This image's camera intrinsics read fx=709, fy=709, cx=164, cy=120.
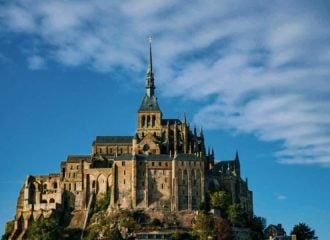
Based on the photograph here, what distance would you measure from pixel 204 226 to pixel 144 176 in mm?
15718

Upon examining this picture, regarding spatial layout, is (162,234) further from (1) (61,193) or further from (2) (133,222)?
(1) (61,193)

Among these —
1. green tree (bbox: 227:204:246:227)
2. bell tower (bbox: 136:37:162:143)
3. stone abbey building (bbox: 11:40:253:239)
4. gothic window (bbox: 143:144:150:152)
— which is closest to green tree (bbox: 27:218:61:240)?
stone abbey building (bbox: 11:40:253:239)

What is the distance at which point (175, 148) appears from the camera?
421ft

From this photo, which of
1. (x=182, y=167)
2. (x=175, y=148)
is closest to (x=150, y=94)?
(x=175, y=148)

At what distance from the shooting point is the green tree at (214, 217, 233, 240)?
10966 centimetres

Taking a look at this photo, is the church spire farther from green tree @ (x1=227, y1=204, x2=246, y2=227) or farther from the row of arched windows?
green tree @ (x1=227, y1=204, x2=246, y2=227)

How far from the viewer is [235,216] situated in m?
115

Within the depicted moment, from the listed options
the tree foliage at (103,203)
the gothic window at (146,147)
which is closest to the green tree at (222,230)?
the tree foliage at (103,203)

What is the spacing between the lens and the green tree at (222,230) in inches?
4317

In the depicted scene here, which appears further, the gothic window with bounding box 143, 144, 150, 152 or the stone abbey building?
the gothic window with bounding box 143, 144, 150, 152

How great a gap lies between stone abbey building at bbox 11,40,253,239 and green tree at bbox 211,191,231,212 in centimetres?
200

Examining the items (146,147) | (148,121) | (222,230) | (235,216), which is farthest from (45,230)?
(148,121)

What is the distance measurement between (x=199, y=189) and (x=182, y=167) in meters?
4.67

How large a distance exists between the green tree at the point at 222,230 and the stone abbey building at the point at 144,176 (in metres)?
7.52
